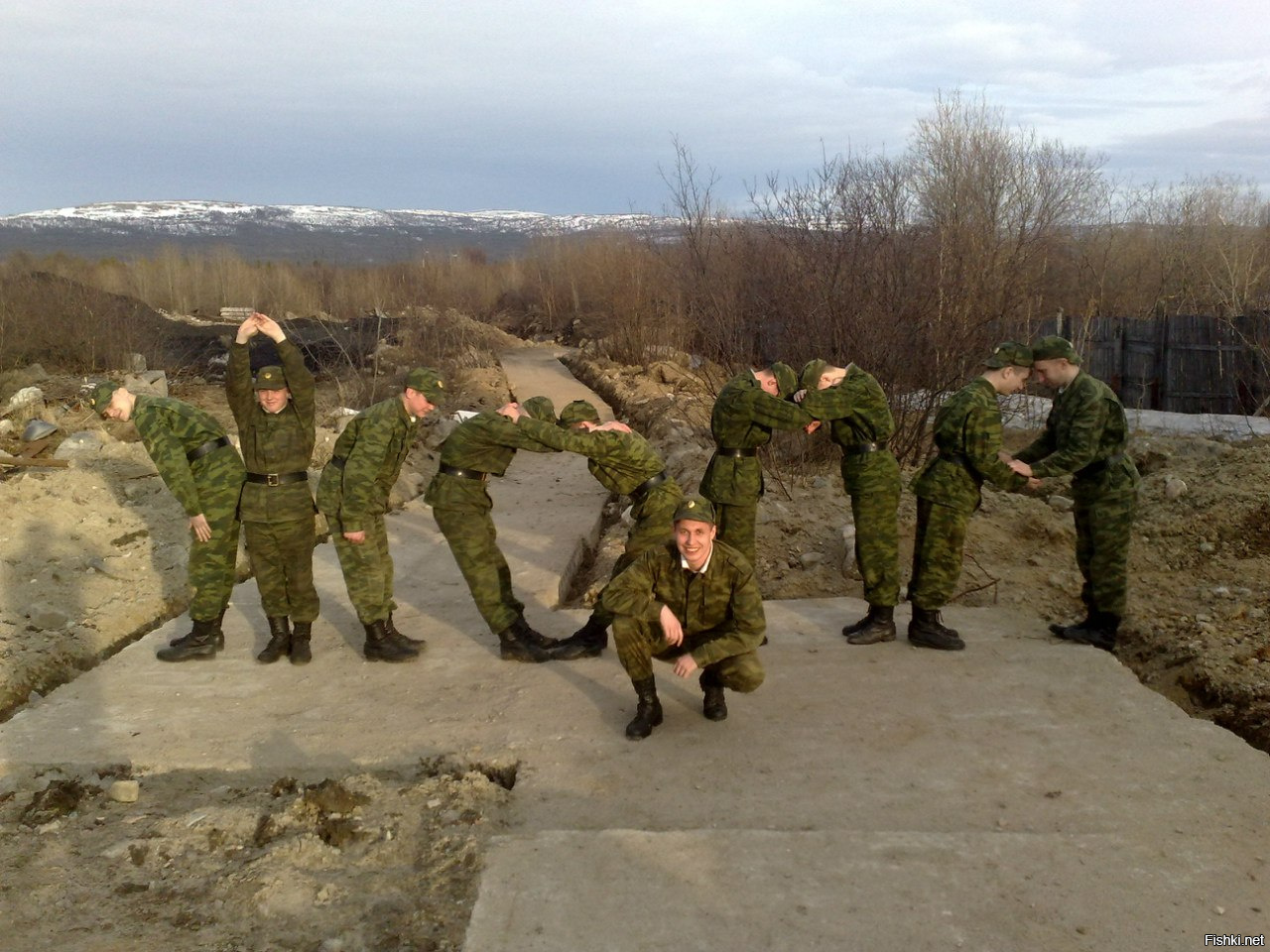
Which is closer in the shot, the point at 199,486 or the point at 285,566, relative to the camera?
the point at 199,486

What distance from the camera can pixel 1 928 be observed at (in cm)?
288

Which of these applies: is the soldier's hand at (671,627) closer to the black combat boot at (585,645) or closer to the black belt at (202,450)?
the black combat boot at (585,645)

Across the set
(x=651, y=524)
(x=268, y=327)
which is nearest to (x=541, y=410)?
(x=651, y=524)

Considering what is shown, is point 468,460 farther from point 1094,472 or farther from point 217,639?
point 1094,472

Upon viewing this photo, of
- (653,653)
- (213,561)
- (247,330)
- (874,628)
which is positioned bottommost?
(874,628)

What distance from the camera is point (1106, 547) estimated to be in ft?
16.0

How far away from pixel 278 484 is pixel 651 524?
199 centimetres

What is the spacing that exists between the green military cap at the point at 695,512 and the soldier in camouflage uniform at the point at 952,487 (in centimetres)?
170

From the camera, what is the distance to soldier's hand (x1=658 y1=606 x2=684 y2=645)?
376cm

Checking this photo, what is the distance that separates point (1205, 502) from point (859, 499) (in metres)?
3.87

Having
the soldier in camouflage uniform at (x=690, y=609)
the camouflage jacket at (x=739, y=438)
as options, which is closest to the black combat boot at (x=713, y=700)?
the soldier in camouflage uniform at (x=690, y=609)

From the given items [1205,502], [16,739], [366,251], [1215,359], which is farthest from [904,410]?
[366,251]

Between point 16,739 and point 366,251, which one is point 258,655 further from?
point 366,251

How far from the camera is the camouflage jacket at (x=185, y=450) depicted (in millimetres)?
4852
